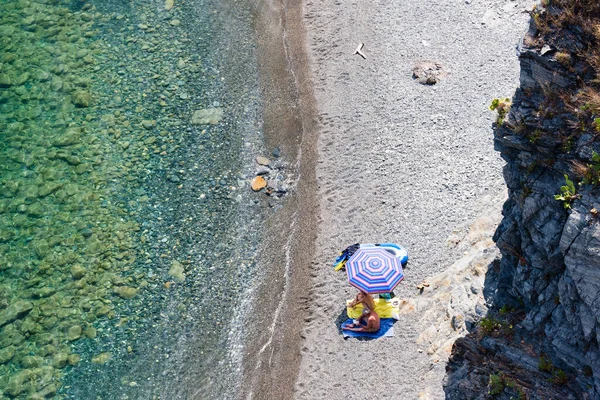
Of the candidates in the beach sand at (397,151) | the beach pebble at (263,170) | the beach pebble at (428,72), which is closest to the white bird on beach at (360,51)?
the beach sand at (397,151)

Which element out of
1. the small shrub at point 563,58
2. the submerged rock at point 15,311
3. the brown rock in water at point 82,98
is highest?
the small shrub at point 563,58

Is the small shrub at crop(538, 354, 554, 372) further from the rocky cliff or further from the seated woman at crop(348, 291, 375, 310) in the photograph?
the seated woman at crop(348, 291, 375, 310)

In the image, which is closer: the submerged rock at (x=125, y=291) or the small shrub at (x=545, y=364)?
the small shrub at (x=545, y=364)

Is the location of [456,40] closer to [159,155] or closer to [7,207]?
[159,155]

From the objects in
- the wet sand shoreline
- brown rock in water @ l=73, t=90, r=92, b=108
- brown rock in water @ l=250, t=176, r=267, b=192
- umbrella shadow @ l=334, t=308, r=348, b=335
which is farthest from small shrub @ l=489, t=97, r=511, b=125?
brown rock in water @ l=73, t=90, r=92, b=108

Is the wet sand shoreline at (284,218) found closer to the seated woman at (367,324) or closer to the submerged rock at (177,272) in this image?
the seated woman at (367,324)

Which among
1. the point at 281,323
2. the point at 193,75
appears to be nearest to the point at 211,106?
the point at 193,75
